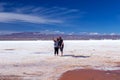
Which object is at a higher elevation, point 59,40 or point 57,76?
point 59,40

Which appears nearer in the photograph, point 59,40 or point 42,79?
point 42,79

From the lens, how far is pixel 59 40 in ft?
94.4

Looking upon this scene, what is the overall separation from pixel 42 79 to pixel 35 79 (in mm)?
347

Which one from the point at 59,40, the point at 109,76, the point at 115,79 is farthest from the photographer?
the point at 59,40

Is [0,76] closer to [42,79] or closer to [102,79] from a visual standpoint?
[42,79]

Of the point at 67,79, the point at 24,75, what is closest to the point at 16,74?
the point at 24,75

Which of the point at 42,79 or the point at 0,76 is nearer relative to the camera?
the point at 42,79

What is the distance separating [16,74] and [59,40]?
42.6ft

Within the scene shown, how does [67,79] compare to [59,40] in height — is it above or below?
below

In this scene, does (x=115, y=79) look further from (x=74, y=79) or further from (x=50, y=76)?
(x=50, y=76)

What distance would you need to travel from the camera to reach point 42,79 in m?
14.3

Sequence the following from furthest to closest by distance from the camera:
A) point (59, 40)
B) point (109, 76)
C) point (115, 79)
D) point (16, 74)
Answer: point (59, 40) → point (16, 74) → point (109, 76) → point (115, 79)

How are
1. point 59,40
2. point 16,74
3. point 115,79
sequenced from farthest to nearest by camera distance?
Answer: 1. point 59,40
2. point 16,74
3. point 115,79

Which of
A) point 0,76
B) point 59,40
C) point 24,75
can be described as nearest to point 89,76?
point 24,75
